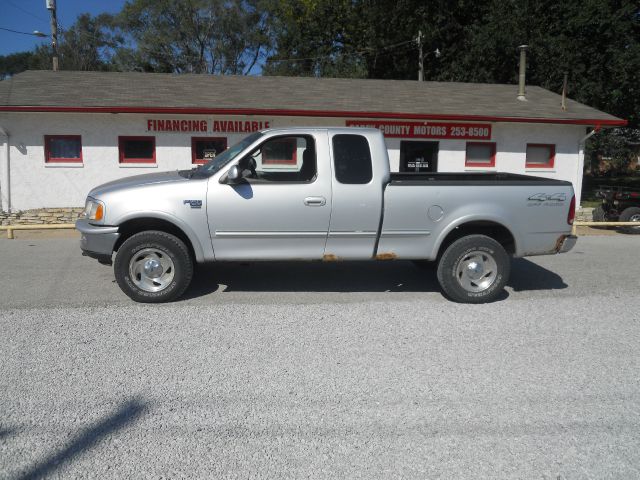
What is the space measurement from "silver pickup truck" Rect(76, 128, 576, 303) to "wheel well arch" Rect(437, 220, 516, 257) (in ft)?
0.12

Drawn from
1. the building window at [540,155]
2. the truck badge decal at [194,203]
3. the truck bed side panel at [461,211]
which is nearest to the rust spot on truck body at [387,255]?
the truck bed side panel at [461,211]

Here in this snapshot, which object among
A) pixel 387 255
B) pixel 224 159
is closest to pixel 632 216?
pixel 387 255

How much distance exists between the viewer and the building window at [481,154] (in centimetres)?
1523

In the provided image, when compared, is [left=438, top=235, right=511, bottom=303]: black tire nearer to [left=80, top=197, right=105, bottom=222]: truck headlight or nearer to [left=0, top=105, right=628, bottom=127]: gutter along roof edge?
[left=80, top=197, right=105, bottom=222]: truck headlight

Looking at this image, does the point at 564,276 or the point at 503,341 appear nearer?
the point at 503,341

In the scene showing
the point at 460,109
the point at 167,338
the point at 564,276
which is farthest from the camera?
the point at 460,109

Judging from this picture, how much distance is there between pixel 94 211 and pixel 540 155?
13.2 m

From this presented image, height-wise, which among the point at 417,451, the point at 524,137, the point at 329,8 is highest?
the point at 329,8

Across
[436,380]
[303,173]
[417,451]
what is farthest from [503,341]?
[303,173]

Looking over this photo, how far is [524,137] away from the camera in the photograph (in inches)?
600

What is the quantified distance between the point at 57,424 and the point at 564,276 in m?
6.85

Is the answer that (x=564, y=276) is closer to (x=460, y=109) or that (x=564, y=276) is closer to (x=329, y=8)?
(x=460, y=109)

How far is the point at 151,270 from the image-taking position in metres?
6.02

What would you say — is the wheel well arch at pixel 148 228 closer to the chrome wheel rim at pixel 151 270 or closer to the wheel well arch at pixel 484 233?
the chrome wheel rim at pixel 151 270
